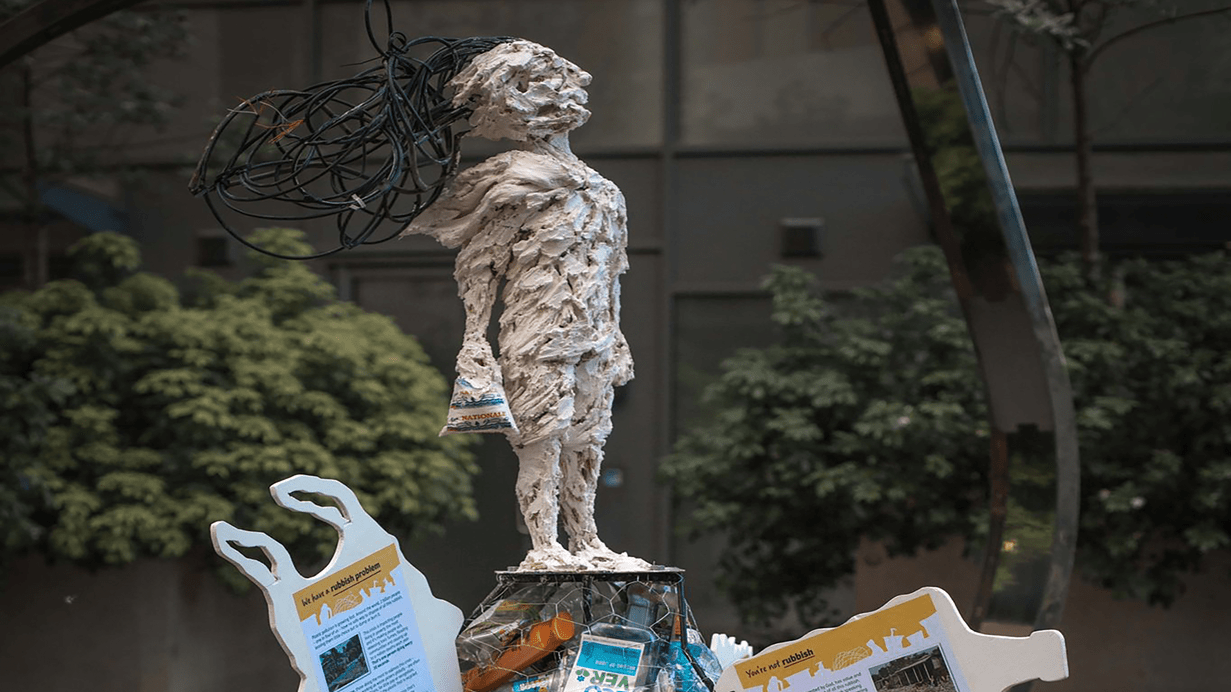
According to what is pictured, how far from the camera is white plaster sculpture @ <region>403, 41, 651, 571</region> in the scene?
133 inches

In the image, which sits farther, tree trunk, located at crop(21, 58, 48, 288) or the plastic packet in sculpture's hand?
tree trunk, located at crop(21, 58, 48, 288)

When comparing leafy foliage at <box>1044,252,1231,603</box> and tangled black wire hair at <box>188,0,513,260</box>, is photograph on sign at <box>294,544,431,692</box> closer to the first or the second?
tangled black wire hair at <box>188,0,513,260</box>

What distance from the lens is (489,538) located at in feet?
25.8

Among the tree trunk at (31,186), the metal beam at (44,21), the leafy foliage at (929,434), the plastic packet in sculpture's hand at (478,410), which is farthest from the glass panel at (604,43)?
the plastic packet in sculpture's hand at (478,410)

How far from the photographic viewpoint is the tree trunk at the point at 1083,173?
7.33m

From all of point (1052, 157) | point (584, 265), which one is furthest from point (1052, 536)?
point (1052, 157)

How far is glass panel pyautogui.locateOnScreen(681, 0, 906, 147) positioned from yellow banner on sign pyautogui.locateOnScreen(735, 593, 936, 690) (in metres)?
5.63

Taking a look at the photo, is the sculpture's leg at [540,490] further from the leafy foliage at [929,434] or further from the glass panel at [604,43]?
the glass panel at [604,43]

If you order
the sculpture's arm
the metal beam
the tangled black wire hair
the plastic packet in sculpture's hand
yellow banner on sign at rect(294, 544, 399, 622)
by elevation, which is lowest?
yellow banner on sign at rect(294, 544, 399, 622)

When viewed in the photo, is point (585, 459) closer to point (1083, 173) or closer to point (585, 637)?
point (585, 637)

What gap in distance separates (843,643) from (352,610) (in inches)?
42.0

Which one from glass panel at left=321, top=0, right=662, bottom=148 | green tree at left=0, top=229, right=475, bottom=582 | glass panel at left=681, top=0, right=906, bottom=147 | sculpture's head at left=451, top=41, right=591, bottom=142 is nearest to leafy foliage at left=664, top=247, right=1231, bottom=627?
glass panel at left=681, top=0, right=906, bottom=147

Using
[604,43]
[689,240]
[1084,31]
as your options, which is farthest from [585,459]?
[1084,31]

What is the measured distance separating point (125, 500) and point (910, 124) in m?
4.50
